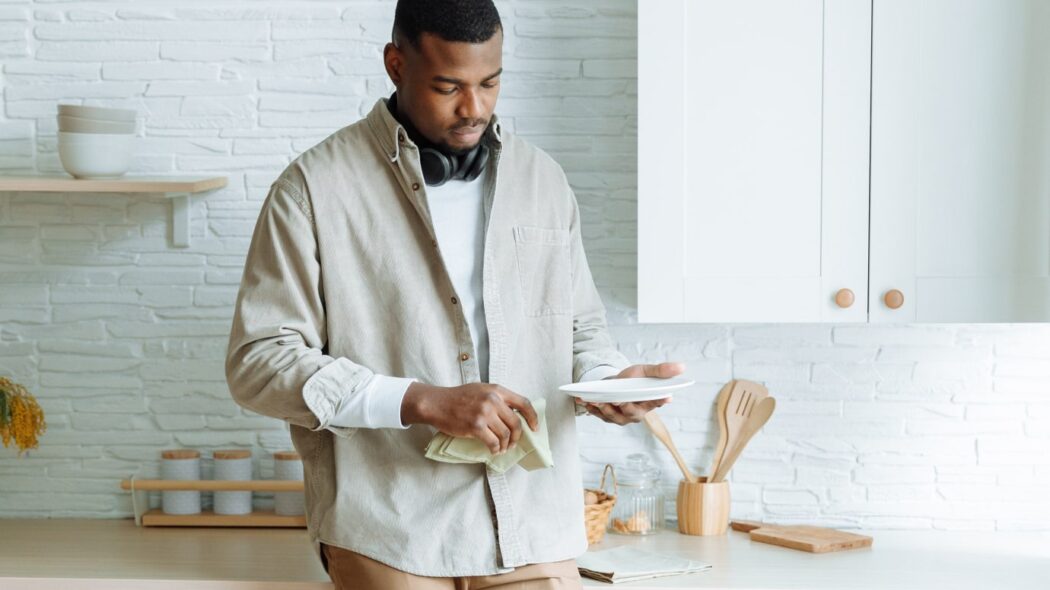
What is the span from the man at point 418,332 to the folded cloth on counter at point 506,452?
1.9 inches

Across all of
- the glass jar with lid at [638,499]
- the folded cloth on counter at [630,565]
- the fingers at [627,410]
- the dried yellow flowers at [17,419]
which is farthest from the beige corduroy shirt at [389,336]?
the dried yellow flowers at [17,419]

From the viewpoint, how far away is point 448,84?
72.3 inches

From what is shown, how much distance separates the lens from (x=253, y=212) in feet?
8.93

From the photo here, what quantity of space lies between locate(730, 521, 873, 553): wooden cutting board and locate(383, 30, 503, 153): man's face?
3.76 feet

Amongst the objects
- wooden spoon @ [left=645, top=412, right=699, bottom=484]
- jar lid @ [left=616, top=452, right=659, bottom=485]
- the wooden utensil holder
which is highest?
Answer: wooden spoon @ [left=645, top=412, right=699, bottom=484]

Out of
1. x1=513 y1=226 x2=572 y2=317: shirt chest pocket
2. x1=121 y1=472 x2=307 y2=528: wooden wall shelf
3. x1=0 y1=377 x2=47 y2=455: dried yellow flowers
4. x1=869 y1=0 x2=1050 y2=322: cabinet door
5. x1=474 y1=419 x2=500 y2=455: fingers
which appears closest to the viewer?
x1=474 y1=419 x2=500 y2=455: fingers

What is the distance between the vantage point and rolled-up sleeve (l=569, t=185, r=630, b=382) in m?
2.11

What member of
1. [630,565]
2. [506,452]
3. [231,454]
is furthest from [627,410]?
[231,454]

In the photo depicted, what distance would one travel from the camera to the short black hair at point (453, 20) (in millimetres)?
1812

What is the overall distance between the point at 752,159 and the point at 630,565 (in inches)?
32.2

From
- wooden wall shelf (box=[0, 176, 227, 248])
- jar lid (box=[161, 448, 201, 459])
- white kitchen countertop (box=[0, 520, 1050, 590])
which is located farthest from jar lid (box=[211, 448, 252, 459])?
wooden wall shelf (box=[0, 176, 227, 248])

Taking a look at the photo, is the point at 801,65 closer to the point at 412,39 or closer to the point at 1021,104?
the point at 1021,104

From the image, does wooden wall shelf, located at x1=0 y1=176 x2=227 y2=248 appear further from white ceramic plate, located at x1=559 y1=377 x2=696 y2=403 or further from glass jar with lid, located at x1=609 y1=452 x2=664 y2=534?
glass jar with lid, located at x1=609 y1=452 x2=664 y2=534

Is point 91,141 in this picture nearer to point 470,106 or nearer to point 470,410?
point 470,106
